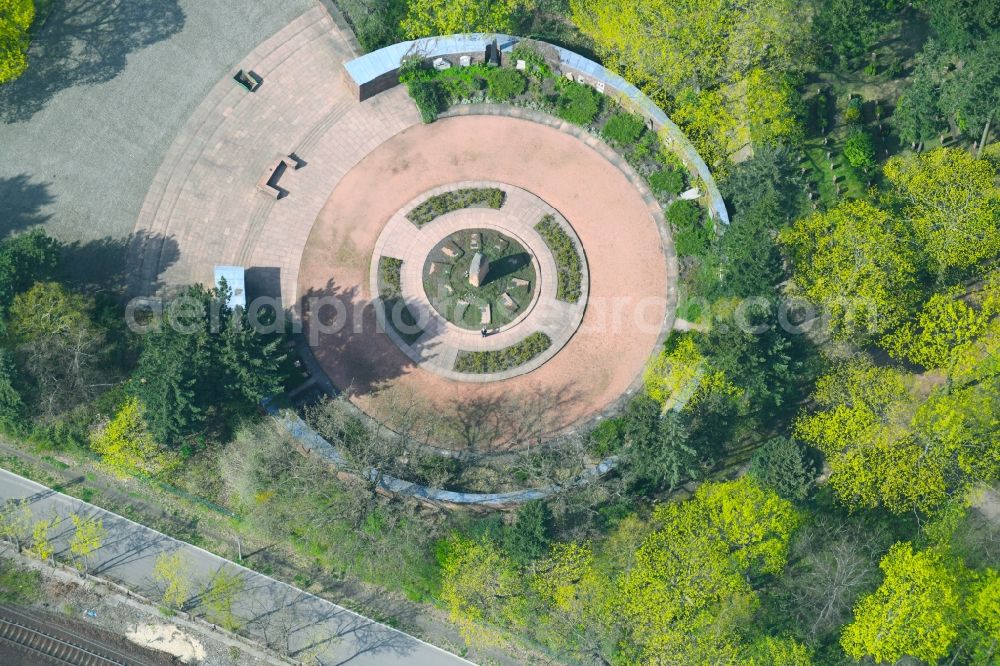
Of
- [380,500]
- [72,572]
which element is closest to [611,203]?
[380,500]

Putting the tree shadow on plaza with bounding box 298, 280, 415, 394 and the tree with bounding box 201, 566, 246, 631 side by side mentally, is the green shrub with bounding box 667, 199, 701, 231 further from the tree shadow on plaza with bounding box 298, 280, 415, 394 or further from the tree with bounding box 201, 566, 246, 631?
the tree with bounding box 201, 566, 246, 631

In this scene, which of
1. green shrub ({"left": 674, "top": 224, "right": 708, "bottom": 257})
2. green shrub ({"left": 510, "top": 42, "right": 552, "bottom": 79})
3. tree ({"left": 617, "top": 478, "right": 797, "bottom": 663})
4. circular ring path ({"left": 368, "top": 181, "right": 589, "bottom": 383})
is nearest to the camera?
tree ({"left": 617, "top": 478, "right": 797, "bottom": 663})

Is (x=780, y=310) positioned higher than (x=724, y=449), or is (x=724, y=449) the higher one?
(x=780, y=310)

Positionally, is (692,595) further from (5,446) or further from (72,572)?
(5,446)

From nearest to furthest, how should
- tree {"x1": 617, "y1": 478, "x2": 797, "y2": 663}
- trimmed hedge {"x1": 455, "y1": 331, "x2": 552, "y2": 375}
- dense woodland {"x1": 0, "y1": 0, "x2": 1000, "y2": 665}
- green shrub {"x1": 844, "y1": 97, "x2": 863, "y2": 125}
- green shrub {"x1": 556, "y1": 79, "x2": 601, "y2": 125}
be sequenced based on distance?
tree {"x1": 617, "y1": 478, "x2": 797, "y2": 663} < dense woodland {"x1": 0, "y1": 0, "x2": 1000, "y2": 665} < trimmed hedge {"x1": 455, "y1": 331, "x2": 552, "y2": 375} < green shrub {"x1": 844, "y1": 97, "x2": 863, "y2": 125} < green shrub {"x1": 556, "y1": 79, "x2": 601, "y2": 125}

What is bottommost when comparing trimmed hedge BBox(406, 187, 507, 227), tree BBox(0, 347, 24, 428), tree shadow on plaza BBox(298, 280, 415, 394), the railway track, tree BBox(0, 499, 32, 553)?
the railway track

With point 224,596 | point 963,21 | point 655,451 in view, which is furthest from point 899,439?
point 224,596

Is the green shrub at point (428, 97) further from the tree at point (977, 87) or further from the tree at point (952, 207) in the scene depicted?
the tree at point (977, 87)

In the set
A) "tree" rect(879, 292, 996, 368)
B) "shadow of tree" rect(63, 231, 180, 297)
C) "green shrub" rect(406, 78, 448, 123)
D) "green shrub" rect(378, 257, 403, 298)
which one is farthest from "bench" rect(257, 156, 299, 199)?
"tree" rect(879, 292, 996, 368)
